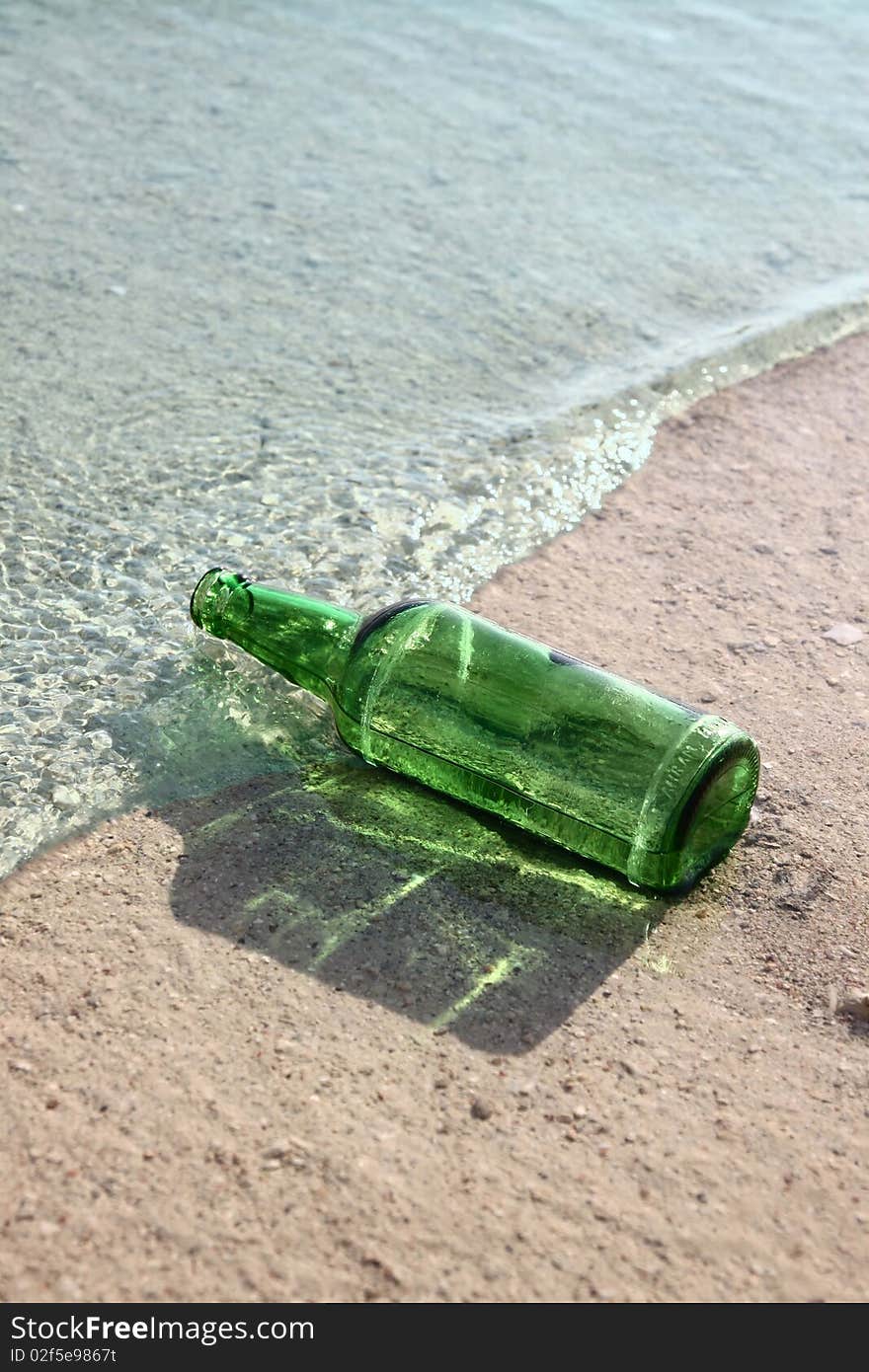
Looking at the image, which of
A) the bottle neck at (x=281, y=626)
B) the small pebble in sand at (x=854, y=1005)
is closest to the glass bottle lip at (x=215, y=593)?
the bottle neck at (x=281, y=626)

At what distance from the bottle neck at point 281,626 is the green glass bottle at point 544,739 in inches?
0.4

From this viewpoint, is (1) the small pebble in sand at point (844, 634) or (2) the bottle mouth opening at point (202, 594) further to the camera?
(1) the small pebble in sand at point (844, 634)

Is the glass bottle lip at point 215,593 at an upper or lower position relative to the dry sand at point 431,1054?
upper

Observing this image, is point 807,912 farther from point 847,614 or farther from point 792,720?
point 847,614

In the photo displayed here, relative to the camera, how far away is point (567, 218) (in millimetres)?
3051

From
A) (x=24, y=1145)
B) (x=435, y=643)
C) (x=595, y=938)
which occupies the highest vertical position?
(x=435, y=643)

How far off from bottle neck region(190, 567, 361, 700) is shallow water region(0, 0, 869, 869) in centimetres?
8

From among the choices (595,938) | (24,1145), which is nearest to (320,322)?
(595,938)

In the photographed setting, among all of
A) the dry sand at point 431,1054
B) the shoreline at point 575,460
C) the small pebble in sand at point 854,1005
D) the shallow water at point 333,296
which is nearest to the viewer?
the dry sand at point 431,1054

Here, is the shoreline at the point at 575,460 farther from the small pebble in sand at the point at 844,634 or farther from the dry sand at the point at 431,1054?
the small pebble in sand at the point at 844,634

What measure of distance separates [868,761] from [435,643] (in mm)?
548

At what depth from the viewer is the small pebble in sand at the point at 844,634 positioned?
1869 millimetres

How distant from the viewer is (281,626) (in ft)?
5.25

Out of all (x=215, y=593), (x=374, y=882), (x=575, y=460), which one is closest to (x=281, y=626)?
(x=215, y=593)
